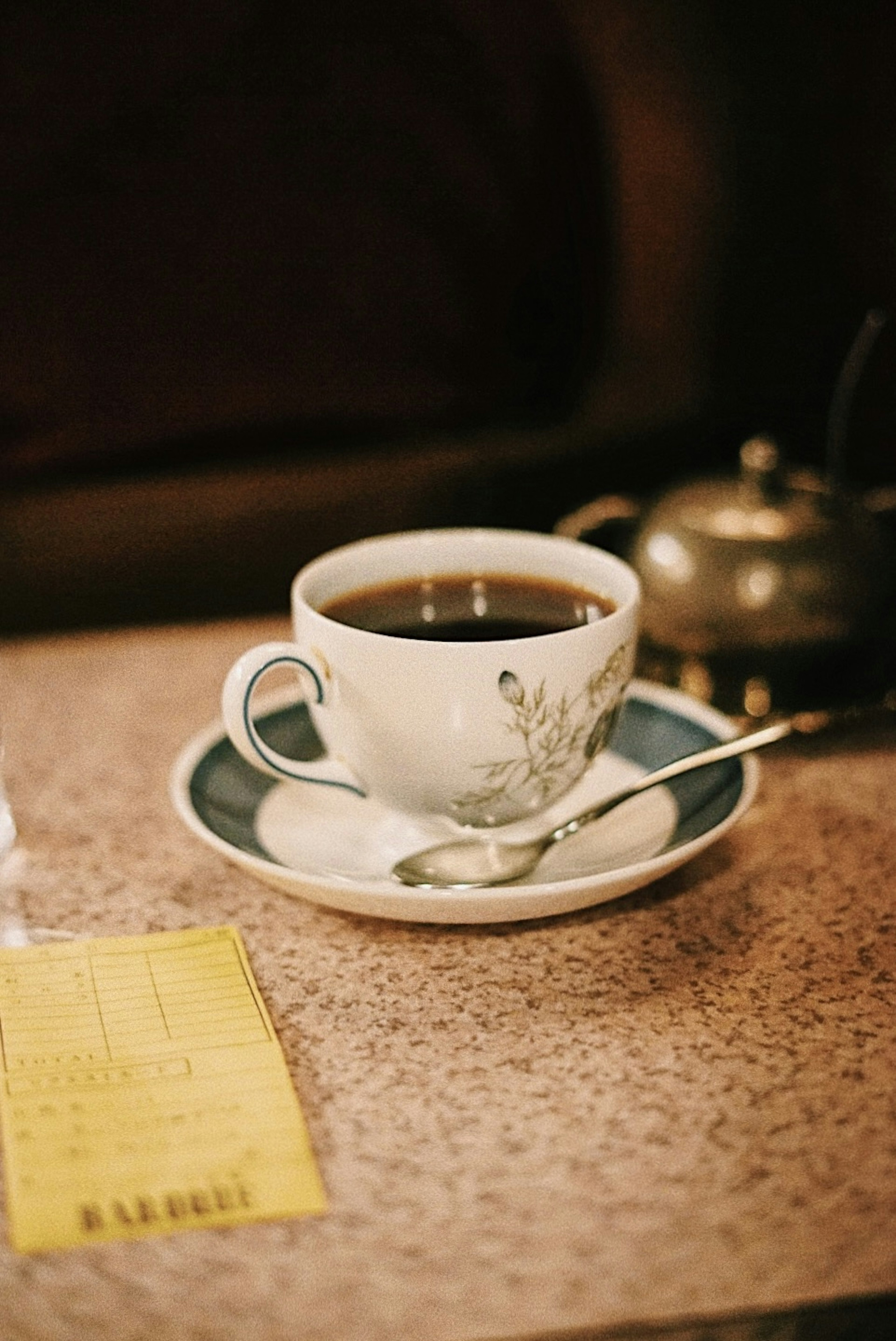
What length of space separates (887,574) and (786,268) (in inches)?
18.8

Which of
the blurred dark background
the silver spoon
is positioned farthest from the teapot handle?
the silver spoon

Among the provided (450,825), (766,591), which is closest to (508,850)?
(450,825)

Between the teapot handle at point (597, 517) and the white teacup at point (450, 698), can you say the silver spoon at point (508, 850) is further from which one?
the teapot handle at point (597, 517)

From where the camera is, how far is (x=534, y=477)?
3.83ft

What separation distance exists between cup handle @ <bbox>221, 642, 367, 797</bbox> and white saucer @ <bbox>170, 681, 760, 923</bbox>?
0.09 ft

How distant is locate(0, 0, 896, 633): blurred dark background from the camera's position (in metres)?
1.09

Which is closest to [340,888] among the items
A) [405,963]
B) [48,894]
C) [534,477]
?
[405,963]

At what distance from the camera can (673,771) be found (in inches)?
25.5

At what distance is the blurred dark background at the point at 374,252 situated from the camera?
109cm

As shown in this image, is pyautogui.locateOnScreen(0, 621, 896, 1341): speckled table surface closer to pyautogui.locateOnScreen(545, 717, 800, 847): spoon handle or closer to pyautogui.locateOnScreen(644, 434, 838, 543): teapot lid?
pyautogui.locateOnScreen(545, 717, 800, 847): spoon handle

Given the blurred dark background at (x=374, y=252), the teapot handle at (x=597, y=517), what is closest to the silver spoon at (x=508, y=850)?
the teapot handle at (x=597, y=517)

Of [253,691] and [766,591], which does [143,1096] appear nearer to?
[253,691]

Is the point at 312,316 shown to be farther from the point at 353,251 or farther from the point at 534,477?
the point at 534,477

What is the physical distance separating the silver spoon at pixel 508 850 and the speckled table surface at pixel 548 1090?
0.09ft
